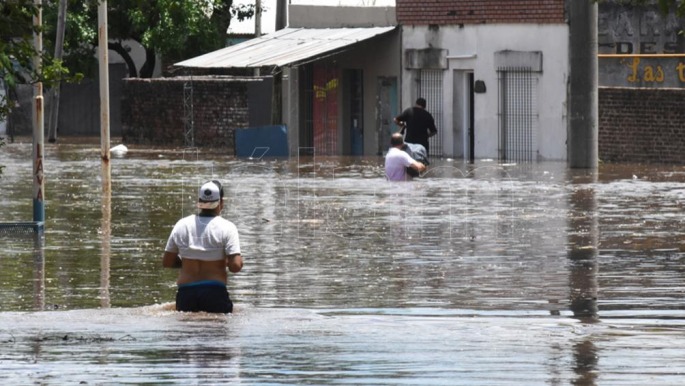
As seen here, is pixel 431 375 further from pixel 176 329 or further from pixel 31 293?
pixel 31 293

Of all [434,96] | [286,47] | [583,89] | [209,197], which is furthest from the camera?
[286,47]

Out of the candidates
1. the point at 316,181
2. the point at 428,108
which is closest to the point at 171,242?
the point at 316,181

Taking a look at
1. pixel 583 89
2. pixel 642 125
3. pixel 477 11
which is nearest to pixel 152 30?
pixel 477 11

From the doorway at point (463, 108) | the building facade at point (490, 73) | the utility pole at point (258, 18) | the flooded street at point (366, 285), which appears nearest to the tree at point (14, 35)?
the flooded street at point (366, 285)

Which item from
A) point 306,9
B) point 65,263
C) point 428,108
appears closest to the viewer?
point 65,263

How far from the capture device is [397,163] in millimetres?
30125

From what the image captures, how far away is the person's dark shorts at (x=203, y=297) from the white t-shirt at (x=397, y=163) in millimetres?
16344

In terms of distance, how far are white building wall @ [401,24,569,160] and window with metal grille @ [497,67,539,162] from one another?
170 mm

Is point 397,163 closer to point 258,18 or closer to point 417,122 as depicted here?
point 417,122

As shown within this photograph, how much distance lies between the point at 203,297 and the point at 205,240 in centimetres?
43

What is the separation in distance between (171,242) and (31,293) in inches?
133

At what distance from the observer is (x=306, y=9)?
1924 inches

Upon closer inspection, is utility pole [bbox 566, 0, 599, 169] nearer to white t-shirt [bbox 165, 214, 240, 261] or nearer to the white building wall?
the white building wall

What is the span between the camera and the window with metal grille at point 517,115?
41.8 metres
